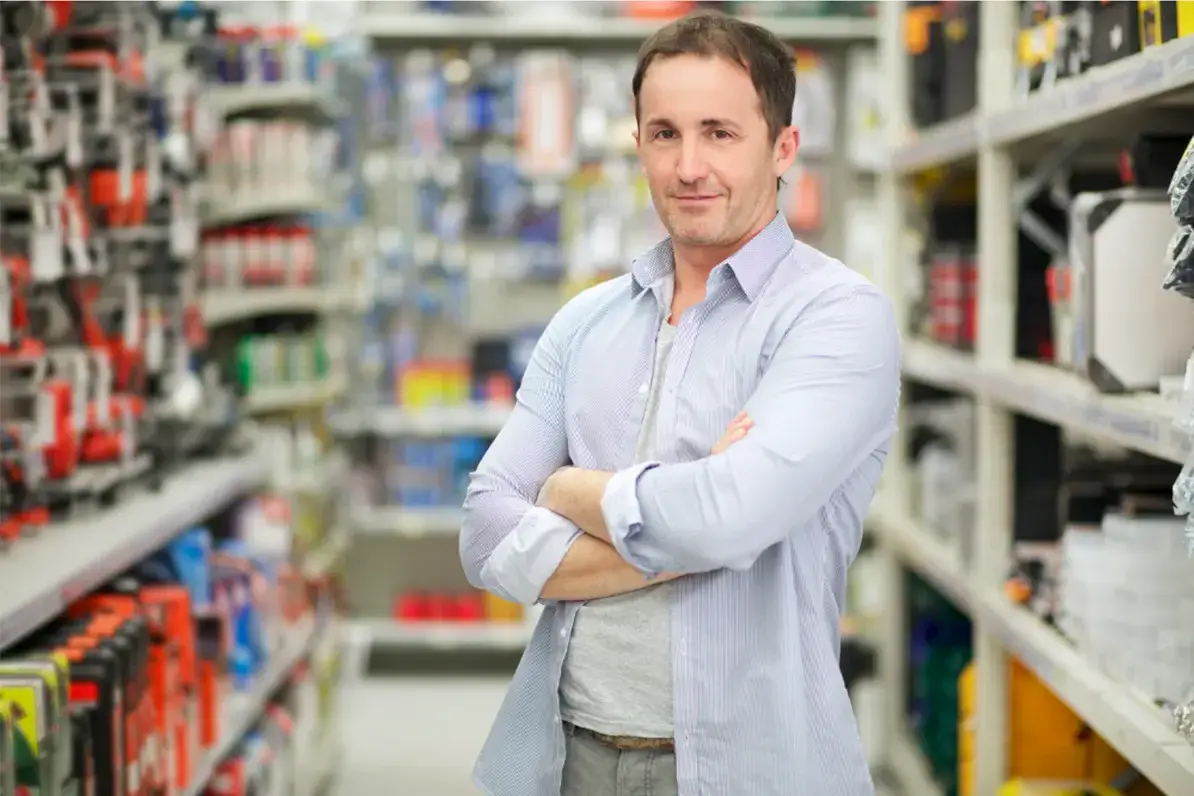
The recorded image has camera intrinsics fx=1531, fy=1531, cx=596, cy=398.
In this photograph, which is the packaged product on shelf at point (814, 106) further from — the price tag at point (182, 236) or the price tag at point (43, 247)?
the price tag at point (43, 247)

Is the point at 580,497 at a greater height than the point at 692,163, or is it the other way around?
the point at 692,163

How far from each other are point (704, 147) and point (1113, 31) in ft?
3.54

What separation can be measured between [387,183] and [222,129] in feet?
6.52

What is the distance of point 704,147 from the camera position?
199 cm

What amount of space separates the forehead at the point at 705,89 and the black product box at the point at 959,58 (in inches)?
88.9

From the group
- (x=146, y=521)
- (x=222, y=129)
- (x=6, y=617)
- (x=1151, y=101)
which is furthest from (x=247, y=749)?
(x=1151, y=101)

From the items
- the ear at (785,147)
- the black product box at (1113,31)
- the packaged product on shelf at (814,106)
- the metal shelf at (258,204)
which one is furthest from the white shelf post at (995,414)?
the packaged product on shelf at (814,106)

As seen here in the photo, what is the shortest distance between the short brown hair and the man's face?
11 mm

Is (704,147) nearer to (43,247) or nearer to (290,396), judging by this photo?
(43,247)

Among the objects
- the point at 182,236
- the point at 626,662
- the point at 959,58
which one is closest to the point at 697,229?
the point at 626,662

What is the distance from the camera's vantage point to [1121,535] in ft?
9.09

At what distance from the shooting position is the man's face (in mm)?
1984

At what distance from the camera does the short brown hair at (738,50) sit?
1988 mm

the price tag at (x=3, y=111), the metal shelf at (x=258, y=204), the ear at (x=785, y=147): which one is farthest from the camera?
the metal shelf at (x=258, y=204)
